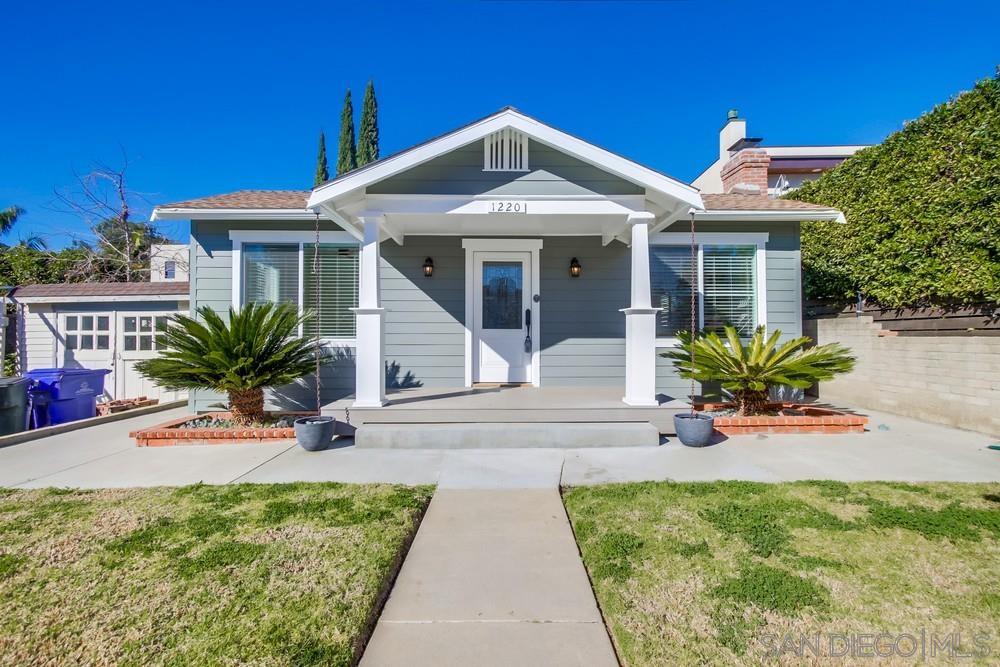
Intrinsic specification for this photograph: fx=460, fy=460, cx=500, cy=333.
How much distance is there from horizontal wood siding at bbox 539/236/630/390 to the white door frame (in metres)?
0.08

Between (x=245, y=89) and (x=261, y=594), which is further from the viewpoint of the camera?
(x=245, y=89)

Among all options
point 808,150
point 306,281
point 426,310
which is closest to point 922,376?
point 426,310

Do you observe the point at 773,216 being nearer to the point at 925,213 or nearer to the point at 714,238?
the point at 714,238

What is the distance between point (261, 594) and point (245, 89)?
54.6 ft

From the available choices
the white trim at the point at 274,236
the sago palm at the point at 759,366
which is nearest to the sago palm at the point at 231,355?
the white trim at the point at 274,236

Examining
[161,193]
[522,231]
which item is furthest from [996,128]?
[161,193]

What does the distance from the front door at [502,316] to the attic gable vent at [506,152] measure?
68.9 inches

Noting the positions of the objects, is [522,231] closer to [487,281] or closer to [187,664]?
[487,281]

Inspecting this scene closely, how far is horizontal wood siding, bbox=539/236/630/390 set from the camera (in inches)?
279

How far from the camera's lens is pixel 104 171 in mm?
15203

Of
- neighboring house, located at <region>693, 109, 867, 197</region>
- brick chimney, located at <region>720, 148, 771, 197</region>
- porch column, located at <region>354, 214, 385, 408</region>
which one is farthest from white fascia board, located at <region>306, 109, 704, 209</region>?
neighboring house, located at <region>693, 109, 867, 197</region>

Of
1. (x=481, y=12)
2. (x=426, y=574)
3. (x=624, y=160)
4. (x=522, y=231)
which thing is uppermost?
(x=481, y=12)

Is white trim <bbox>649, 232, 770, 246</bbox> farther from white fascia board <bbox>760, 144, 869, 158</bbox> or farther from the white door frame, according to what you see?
white fascia board <bbox>760, 144, 869, 158</bbox>

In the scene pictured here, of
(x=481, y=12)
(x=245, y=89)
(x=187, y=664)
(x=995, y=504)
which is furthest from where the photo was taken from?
(x=245, y=89)
